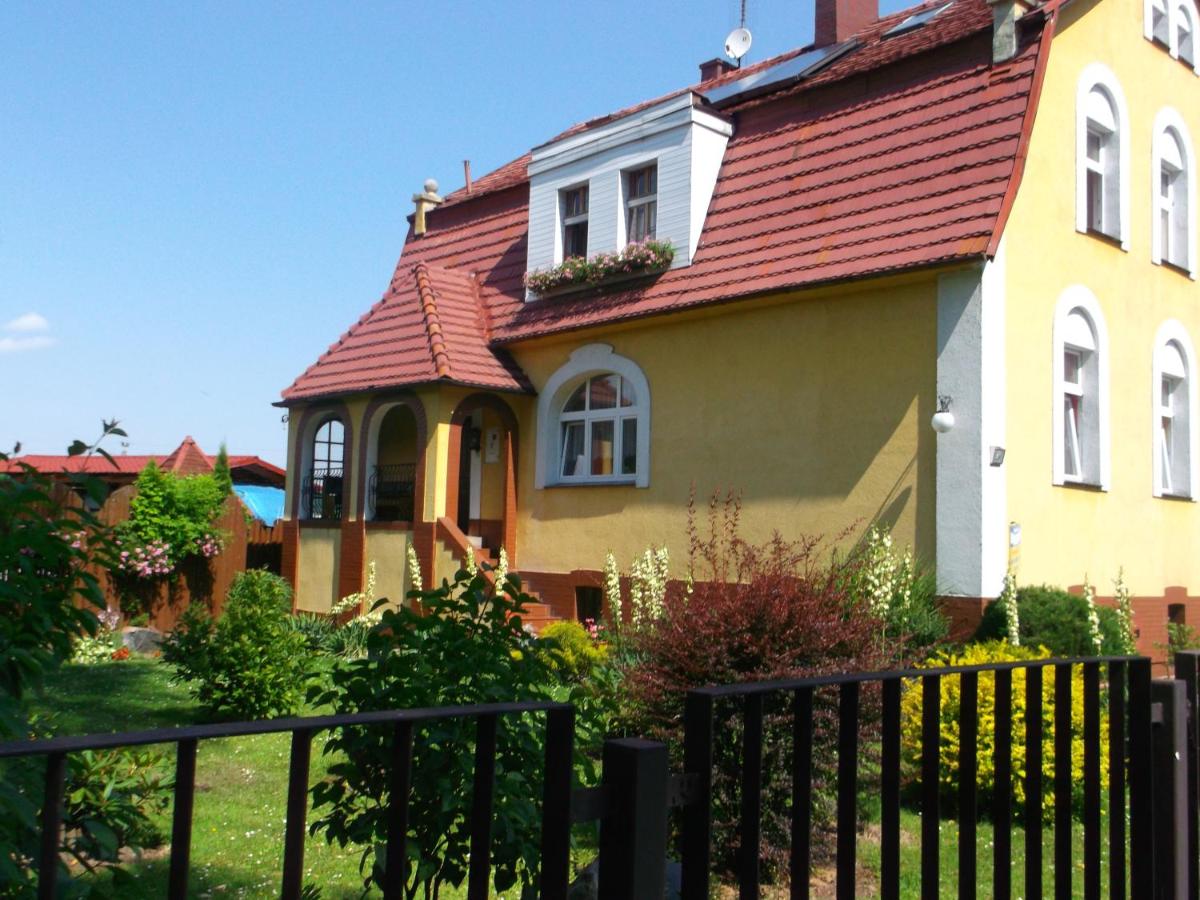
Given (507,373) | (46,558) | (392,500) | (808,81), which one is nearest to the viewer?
(46,558)

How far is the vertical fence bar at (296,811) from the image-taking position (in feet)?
6.03

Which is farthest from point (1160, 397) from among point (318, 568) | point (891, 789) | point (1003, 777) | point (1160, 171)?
point (891, 789)

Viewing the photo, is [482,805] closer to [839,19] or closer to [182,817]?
[182,817]

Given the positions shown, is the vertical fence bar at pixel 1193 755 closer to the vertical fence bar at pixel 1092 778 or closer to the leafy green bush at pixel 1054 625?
the vertical fence bar at pixel 1092 778

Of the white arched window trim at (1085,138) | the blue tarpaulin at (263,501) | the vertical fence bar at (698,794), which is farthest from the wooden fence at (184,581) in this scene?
A: the vertical fence bar at (698,794)

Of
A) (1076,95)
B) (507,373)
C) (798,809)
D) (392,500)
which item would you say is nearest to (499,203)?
(507,373)

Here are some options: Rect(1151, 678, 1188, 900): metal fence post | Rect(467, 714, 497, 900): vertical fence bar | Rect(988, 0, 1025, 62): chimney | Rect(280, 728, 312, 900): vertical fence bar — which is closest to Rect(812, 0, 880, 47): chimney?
Rect(988, 0, 1025, 62): chimney

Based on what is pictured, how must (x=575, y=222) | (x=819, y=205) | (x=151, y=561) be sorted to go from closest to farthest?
(x=819, y=205)
(x=575, y=222)
(x=151, y=561)

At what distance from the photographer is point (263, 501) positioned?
93.6 feet

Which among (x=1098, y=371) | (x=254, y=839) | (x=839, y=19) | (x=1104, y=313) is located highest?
(x=839, y=19)

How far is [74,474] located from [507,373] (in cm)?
1323

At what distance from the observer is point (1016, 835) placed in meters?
7.36

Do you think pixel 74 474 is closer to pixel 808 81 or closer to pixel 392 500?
pixel 808 81

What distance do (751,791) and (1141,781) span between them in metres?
1.96
